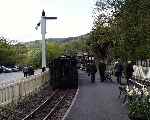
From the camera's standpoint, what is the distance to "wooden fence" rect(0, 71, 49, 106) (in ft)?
73.6

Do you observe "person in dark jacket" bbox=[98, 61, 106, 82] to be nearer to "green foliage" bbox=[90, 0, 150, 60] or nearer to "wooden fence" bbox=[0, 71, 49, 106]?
"green foliage" bbox=[90, 0, 150, 60]

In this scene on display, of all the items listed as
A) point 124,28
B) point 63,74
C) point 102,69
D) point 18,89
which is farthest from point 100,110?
point 124,28

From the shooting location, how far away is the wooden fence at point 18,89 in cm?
2244

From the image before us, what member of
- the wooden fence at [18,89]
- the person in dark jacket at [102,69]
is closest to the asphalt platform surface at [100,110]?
the wooden fence at [18,89]

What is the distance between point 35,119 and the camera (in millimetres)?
18906

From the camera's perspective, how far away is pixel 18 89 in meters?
26.3

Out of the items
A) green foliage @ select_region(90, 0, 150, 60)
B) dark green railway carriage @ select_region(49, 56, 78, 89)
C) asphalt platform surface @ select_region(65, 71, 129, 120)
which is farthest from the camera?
dark green railway carriage @ select_region(49, 56, 78, 89)

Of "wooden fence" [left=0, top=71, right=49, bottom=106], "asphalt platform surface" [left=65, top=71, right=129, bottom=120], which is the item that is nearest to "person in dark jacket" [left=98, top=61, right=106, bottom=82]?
"wooden fence" [left=0, top=71, right=49, bottom=106]

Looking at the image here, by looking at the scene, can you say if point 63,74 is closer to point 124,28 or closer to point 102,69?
point 102,69

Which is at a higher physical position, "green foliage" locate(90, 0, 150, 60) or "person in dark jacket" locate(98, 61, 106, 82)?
"green foliage" locate(90, 0, 150, 60)

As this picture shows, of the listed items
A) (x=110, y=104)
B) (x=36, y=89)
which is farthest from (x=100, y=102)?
(x=36, y=89)

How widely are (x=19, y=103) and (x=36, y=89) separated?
9175mm

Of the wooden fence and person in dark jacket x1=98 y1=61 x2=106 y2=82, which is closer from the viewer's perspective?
the wooden fence

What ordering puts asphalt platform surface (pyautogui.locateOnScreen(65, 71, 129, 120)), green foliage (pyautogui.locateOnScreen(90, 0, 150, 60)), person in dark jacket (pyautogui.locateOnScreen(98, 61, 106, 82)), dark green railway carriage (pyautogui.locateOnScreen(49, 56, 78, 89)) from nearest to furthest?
asphalt platform surface (pyautogui.locateOnScreen(65, 71, 129, 120))
green foliage (pyautogui.locateOnScreen(90, 0, 150, 60))
dark green railway carriage (pyautogui.locateOnScreen(49, 56, 78, 89))
person in dark jacket (pyautogui.locateOnScreen(98, 61, 106, 82))
